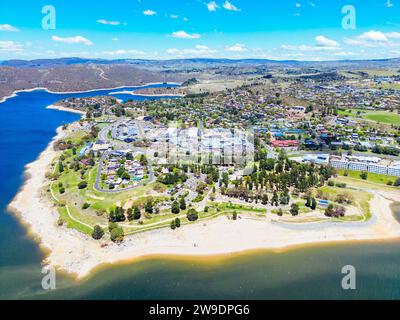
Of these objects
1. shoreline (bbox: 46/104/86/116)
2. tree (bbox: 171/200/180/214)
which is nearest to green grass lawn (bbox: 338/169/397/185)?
tree (bbox: 171/200/180/214)

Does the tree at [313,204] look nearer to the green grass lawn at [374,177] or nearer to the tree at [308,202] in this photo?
the tree at [308,202]

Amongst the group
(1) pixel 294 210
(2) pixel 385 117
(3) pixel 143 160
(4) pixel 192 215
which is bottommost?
(4) pixel 192 215

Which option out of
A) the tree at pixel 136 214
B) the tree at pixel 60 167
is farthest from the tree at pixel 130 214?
the tree at pixel 60 167

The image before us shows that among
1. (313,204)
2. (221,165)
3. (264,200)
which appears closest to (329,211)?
(313,204)

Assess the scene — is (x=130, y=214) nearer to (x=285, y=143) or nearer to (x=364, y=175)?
(x=364, y=175)

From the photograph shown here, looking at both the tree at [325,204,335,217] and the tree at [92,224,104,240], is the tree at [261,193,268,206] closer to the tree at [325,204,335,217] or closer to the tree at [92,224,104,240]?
the tree at [325,204,335,217]

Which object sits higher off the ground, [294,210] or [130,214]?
[294,210]

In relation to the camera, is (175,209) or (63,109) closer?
(175,209)

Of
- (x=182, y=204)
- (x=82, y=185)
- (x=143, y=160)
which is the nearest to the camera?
(x=182, y=204)
